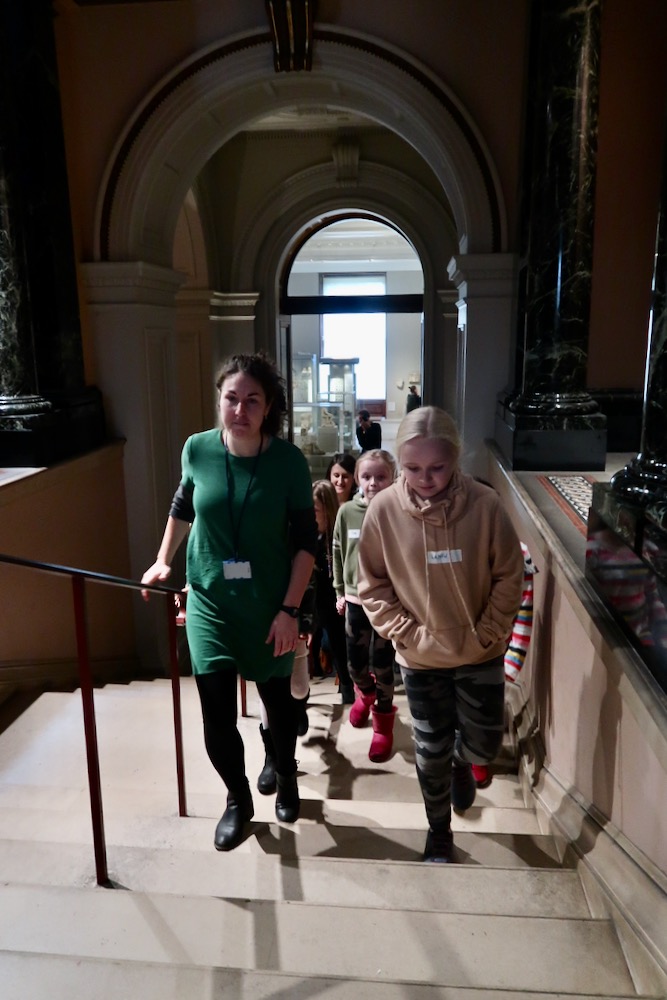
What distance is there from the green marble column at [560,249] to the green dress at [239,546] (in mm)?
2616

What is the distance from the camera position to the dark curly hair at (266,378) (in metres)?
2.33

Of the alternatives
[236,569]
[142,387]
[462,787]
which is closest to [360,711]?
[462,787]

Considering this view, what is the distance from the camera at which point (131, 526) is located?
6.26 metres

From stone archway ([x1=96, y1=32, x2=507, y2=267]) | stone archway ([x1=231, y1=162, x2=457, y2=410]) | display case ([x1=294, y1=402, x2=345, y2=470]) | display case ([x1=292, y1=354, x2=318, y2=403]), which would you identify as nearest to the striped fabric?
stone archway ([x1=96, y1=32, x2=507, y2=267])

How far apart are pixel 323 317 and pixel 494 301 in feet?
47.0

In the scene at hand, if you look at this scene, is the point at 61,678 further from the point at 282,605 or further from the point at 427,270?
the point at 427,270

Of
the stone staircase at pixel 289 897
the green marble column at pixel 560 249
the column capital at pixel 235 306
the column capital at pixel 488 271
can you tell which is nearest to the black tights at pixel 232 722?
the stone staircase at pixel 289 897

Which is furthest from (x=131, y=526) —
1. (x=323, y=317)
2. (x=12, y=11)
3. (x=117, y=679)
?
(x=323, y=317)

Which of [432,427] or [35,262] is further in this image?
[35,262]

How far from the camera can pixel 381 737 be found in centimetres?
342

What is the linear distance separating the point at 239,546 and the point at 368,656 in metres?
1.35

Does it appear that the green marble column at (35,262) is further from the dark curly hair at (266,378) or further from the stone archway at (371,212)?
the stone archway at (371,212)

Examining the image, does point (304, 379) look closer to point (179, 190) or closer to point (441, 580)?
point (179, 190)

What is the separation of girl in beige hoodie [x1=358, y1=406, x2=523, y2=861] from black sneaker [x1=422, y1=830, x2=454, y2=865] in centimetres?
29
